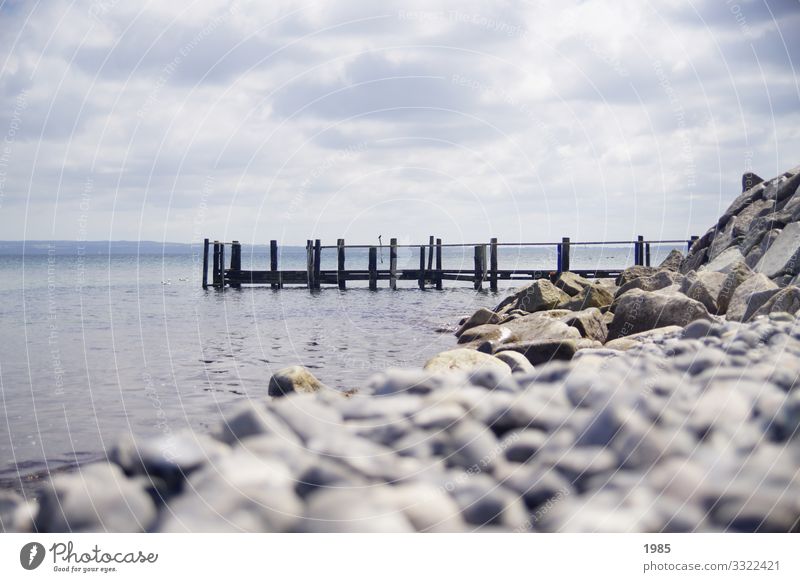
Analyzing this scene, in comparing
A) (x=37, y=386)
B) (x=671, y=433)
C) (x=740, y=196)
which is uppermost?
(x=740, y=196)

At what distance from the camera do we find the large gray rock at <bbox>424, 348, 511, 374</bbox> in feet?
17.7

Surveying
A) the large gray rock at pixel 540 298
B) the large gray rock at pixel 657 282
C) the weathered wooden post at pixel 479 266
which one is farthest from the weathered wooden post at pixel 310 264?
the large gray rock at pixel 657 282

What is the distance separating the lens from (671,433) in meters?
3.03

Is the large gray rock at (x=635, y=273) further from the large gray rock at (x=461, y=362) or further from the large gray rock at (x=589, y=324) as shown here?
the large gray rock at (x=461, y=362)

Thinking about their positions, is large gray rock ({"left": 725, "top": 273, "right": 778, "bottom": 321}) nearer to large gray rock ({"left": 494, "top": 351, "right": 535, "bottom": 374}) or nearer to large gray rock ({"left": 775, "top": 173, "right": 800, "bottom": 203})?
large gray rock ({"left": 494, "top": 351, "right": 535, "bottom": 374})

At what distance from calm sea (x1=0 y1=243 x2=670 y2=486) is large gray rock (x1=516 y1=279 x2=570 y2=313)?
1.65 meters

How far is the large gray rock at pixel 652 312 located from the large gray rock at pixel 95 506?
20.2 ft

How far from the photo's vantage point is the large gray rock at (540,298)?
12.3 metres

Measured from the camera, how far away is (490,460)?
2.94 m

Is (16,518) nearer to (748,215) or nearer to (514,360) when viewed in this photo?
(514,360)

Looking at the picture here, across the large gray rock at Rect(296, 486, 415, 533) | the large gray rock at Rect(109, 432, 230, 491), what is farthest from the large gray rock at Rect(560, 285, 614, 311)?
the large gray rock at Rect(296, 486, 415, 533)
